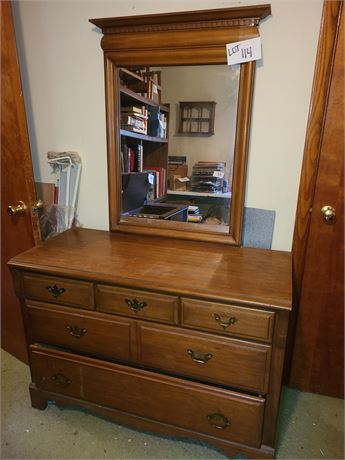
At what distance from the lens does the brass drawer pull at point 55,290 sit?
4.00 ft

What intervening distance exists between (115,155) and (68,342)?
0.88 metres

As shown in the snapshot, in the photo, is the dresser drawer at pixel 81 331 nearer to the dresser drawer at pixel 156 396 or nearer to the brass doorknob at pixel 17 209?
the dresser drawer at pixel 156 396

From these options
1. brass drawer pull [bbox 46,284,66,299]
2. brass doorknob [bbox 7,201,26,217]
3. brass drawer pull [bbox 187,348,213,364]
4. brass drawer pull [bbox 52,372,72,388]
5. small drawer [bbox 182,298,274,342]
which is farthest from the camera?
brass doorknob [bbox 7,201,26,217]

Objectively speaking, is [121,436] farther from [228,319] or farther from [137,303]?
[228,319]

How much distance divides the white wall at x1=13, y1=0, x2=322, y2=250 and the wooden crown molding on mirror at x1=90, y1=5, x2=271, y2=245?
0.06 metres

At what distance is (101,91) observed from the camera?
1.46 metres

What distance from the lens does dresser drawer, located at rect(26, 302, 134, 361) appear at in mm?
1196

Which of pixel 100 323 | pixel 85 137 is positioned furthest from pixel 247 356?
pixel 85 137

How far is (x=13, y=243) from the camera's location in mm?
1601

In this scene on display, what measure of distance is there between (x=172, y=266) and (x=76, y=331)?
1.62 feet

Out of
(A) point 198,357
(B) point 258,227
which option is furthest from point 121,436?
(B) point 258,227

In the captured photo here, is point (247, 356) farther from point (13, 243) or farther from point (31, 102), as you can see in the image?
point (31, 102)

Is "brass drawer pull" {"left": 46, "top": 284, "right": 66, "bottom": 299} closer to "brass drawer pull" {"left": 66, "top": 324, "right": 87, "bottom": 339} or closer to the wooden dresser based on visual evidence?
the wooden dresser

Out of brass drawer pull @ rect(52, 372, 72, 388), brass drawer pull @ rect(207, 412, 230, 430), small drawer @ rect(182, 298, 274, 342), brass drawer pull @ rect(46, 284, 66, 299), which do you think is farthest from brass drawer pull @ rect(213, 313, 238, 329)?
brass drawer pull @ rect(52, 372, 72, 388)
